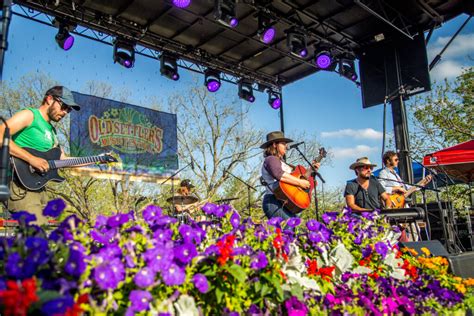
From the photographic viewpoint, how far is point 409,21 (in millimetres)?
8625


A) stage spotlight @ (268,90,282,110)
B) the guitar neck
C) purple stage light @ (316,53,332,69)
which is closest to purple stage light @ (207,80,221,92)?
stage spotlight @ (268,90,282,110)

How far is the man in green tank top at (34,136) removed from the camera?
2.88 metres

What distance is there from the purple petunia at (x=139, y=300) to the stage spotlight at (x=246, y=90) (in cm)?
979

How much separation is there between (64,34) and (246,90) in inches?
191

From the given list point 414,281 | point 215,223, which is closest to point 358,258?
point 414,281

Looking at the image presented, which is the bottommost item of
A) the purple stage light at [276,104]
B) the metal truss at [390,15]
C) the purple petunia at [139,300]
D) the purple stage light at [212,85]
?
the purple petunia at [139,300]

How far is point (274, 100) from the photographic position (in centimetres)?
1134

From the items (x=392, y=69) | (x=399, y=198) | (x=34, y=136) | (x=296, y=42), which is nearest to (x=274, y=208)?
→ (x=34, y=136)

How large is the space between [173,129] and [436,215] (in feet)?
25.8

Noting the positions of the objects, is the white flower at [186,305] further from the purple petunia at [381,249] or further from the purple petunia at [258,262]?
the purple petunia at [381,249]

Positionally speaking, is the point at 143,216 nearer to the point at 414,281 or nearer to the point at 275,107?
the point at 414,281

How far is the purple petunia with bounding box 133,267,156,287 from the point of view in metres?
1.31

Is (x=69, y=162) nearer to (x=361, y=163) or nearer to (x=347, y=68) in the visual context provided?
(x=361, y=163)

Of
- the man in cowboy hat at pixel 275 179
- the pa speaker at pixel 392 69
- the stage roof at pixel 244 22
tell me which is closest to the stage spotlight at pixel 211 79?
the stage roof at pixel 244 22
